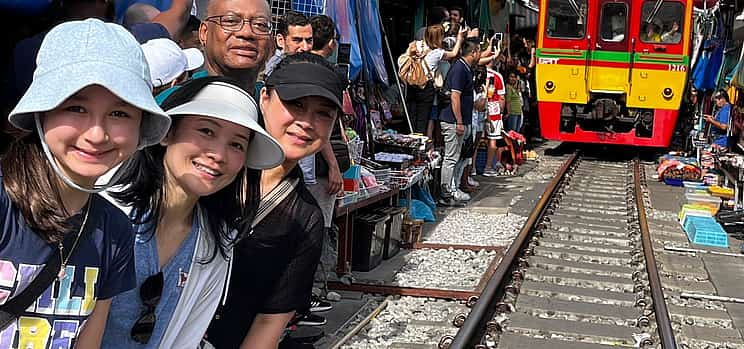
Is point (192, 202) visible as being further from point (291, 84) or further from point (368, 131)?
point (368, 131)

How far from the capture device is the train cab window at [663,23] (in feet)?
49.0

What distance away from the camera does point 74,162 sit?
1.73 meters

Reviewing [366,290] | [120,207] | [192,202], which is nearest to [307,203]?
[192,202]

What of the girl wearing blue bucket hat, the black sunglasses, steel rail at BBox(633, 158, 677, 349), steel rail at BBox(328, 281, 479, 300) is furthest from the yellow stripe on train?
the girl wearing blue bucket hat

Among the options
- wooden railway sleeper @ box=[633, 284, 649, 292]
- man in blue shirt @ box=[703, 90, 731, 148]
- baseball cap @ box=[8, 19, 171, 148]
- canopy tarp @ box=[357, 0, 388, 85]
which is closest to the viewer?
baseball cap @ box=[8, 19, 171, 148]

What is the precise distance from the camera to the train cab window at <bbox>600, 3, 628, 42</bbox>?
600 inches

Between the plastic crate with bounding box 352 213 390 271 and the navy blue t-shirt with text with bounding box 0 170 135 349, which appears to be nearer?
the navy blue t-shirt with text with bounding box 0 170 135 349

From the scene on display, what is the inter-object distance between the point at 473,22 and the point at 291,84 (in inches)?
533

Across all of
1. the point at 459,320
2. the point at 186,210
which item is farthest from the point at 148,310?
the point at 459,320

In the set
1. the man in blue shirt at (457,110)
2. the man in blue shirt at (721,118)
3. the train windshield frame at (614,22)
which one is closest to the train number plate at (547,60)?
the train windshield frame at (614,22)

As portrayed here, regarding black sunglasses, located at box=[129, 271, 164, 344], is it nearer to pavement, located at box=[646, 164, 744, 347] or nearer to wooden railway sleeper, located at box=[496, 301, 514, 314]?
wooden railway sleeper, located at box=[496, 301, 514, 314]

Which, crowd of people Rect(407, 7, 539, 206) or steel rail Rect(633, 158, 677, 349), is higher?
crowd of people Rect(407, 7, 539, 206)

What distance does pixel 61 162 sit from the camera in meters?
1.75

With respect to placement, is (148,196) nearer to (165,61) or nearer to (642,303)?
(165,61)
